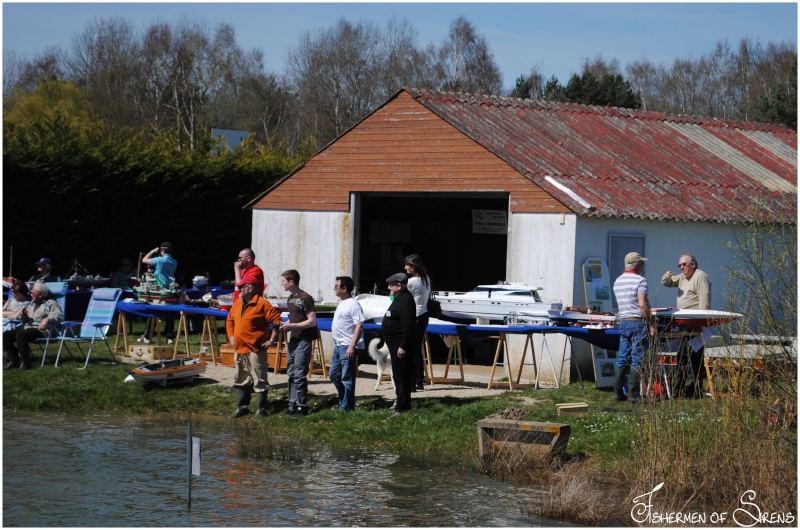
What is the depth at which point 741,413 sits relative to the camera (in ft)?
32.1

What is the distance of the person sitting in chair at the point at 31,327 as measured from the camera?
56.9 feet

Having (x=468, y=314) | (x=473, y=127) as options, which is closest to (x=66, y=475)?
(x=468, y=314)

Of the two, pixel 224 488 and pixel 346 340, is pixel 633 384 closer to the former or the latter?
pixel 346 340

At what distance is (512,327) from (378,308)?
216 centimetres

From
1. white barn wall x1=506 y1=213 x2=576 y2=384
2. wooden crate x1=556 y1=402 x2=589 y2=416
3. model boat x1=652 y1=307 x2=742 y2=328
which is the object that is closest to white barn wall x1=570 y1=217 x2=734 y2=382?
white barn wall x1=506 y1=213 x2=576 y2=384

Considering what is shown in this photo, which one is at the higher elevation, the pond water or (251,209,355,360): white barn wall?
(251,209,355,360): white barn wall

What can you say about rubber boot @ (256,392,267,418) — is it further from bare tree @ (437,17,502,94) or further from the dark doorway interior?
bare tree @ (437,17,502,94)

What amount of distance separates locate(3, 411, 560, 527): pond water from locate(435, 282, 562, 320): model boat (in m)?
4.65

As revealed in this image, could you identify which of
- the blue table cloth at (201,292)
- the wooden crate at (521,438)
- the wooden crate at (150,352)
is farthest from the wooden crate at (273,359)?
the wooden crate at (521,438)

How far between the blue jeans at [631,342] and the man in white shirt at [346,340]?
3080mm

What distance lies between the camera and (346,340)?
561 inches

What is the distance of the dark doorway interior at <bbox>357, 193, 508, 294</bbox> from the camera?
27.2 m

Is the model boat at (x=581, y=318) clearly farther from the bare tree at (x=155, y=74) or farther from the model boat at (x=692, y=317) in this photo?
the bare tree at (x=155, y=74)

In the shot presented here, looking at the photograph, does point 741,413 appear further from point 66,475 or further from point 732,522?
point 66,475
